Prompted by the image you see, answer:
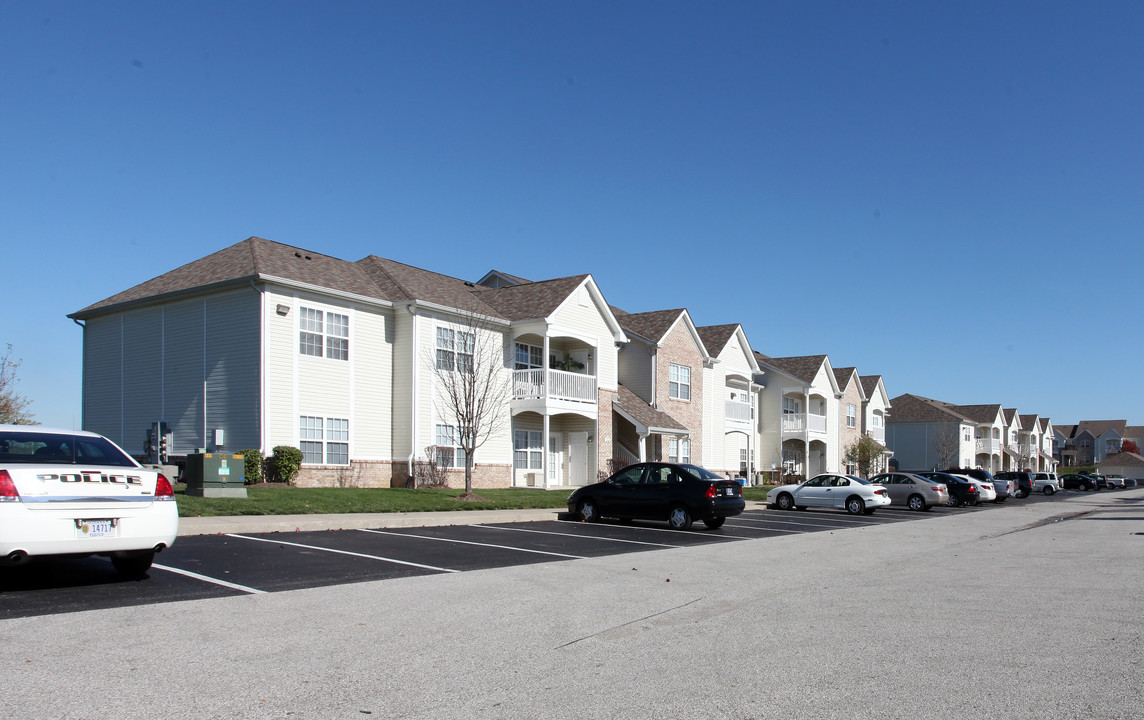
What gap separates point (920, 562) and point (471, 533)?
24.9 feet

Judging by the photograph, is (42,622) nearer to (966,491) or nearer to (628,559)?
(628,559)

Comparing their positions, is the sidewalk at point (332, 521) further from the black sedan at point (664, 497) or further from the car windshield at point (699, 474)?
Answer: the car windshield at point (699, 474)

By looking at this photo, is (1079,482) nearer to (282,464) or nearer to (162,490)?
(282,464)

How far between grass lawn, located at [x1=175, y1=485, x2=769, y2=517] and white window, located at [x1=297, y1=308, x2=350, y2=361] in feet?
15.0

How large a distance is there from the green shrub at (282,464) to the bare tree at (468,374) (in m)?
4.85

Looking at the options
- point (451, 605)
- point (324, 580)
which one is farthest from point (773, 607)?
point (324, 580)

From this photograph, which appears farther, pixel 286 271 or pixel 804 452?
pixel 804 452

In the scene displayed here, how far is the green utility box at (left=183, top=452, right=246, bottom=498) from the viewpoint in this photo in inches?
792

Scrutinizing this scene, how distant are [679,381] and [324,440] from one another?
64.6 feet

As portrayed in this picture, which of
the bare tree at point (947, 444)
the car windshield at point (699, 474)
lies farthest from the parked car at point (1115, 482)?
the car windshield at point (699, 474)

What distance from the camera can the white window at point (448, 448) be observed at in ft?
97.5

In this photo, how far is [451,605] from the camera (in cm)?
869

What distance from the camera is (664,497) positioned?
1941cm

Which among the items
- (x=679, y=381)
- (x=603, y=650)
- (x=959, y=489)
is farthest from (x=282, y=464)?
(x=959, y=489)
